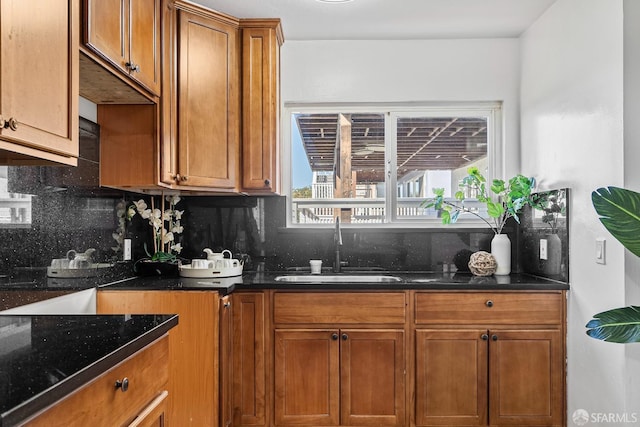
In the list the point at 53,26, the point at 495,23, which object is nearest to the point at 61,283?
the point at 53,26

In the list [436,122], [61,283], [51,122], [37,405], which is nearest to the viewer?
[37,405]

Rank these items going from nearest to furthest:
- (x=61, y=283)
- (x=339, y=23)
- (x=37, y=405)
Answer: (x=37, y=405) < (x=61, y=283) < (x=339, y=23)

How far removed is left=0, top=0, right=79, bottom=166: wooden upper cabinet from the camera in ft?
3.95

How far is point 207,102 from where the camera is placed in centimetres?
269

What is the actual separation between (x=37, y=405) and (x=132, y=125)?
1843mm

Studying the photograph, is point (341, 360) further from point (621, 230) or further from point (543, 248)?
point (621, 230)

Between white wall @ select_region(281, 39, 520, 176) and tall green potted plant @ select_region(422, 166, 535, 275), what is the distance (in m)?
0.26

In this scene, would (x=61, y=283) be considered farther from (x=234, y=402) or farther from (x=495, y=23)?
(x=495, y=23)

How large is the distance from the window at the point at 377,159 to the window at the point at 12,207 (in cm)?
163

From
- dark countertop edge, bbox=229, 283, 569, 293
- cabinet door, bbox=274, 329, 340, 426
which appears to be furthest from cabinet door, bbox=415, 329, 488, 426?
cabinet door, bbox=274, 329, 340, 426

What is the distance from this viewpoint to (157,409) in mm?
1388

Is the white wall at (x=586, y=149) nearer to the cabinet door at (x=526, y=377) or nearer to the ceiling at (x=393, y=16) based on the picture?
the cabinet door at (x=526, y=377)

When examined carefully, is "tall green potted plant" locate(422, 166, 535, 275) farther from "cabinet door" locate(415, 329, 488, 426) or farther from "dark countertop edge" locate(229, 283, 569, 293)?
"cabinet door" locate(415, 329, 488, 426)

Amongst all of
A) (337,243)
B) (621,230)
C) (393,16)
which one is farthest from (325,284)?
(393,16)
